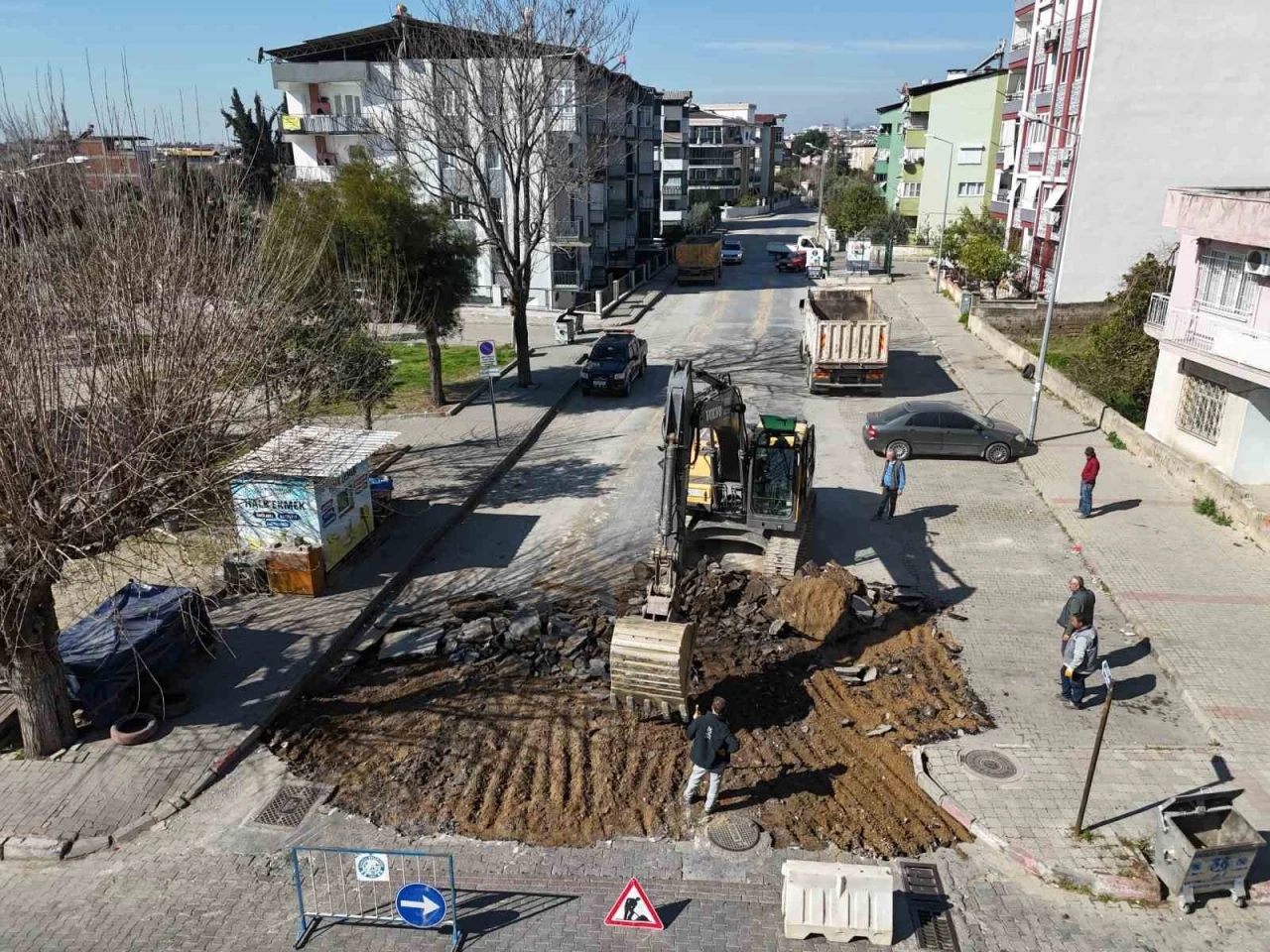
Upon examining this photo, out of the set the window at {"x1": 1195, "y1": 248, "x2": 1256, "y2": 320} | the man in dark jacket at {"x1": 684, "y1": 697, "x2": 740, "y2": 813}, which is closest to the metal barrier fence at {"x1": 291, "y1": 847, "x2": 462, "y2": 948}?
the man in dark jacket at {"x1": 684, "y1": 697, "x2": 740, "y2": 813}

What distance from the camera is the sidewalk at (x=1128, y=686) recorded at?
9789mm

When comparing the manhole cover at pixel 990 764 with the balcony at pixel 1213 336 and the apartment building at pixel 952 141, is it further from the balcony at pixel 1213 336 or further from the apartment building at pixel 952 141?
the apartment building at pixel 952 141

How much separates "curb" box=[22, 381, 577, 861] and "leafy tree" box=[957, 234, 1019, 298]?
29.6 m

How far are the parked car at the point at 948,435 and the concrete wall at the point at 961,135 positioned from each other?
41.3m

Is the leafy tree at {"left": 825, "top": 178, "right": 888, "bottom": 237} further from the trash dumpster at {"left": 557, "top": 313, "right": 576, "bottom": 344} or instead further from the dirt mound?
the dirt mound

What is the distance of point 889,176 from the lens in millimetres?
78625

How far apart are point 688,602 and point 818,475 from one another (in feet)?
26.1

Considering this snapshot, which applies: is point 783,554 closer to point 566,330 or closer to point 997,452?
point 997,452

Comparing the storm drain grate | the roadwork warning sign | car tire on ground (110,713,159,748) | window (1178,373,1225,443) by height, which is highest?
window (1178,373,1225,443)

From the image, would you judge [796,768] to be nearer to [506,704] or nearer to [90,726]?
[506,704]

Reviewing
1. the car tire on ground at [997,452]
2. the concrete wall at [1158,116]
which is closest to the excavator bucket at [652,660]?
the car tire on ground at [997,452]

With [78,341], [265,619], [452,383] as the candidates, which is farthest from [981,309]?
[78,341]

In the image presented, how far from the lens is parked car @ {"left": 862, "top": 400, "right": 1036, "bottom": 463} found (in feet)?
72.1

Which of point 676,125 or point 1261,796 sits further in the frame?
point 676,125
